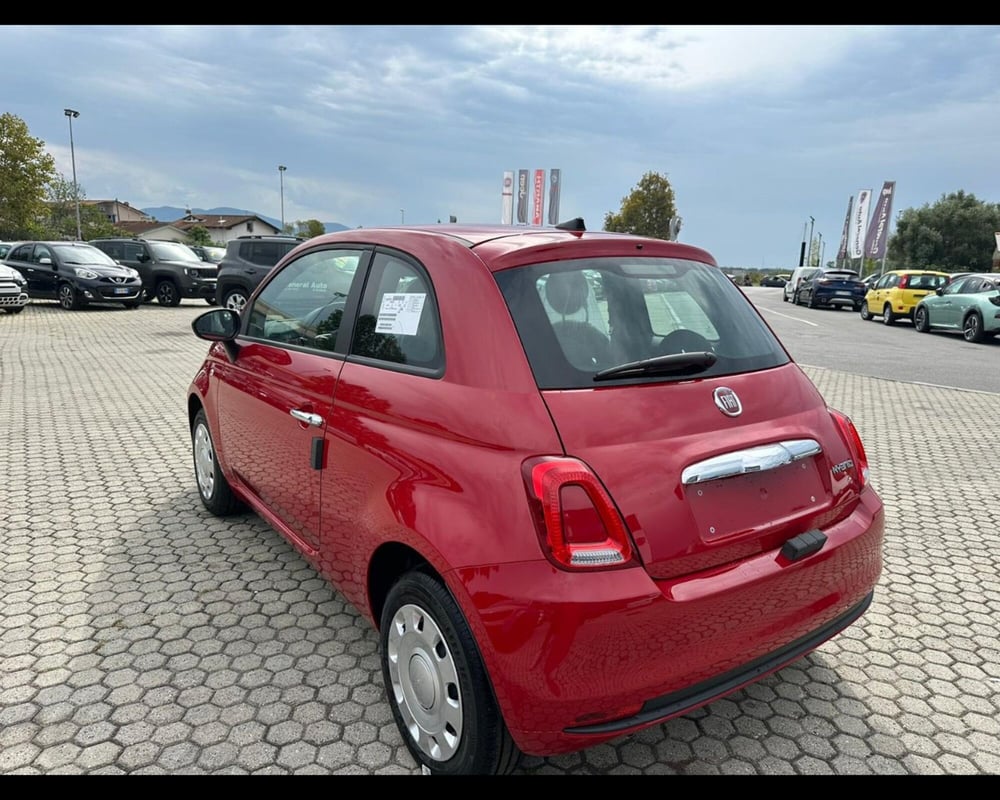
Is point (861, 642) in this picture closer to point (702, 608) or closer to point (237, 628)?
point (702, 608)

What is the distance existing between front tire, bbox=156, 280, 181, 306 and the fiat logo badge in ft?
71.1

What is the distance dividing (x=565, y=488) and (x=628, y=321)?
2.49ft

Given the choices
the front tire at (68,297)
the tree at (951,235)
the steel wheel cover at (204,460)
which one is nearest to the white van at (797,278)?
the tree at (951,235)

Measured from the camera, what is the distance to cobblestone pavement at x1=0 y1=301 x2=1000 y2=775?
245 centimetres

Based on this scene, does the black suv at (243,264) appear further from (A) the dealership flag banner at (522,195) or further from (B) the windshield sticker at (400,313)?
(A) the dealership flag banner at (522,195)

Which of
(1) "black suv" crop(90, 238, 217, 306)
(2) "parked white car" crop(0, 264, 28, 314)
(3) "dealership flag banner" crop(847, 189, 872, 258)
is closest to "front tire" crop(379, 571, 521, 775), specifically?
(2) "parked white car" crop(0, 264, 28, 314)

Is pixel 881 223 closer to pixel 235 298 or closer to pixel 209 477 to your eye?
pixel 235 298

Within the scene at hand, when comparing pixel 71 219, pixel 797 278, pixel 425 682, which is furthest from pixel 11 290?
pixel 71 219

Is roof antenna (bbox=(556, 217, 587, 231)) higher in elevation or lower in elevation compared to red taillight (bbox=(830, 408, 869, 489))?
higher

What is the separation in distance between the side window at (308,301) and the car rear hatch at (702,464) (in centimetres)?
134

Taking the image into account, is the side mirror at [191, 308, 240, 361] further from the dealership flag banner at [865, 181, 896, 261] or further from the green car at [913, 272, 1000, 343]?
the dealership flag banner at [865, 181, 896, 261]

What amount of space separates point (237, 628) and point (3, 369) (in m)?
9.52
